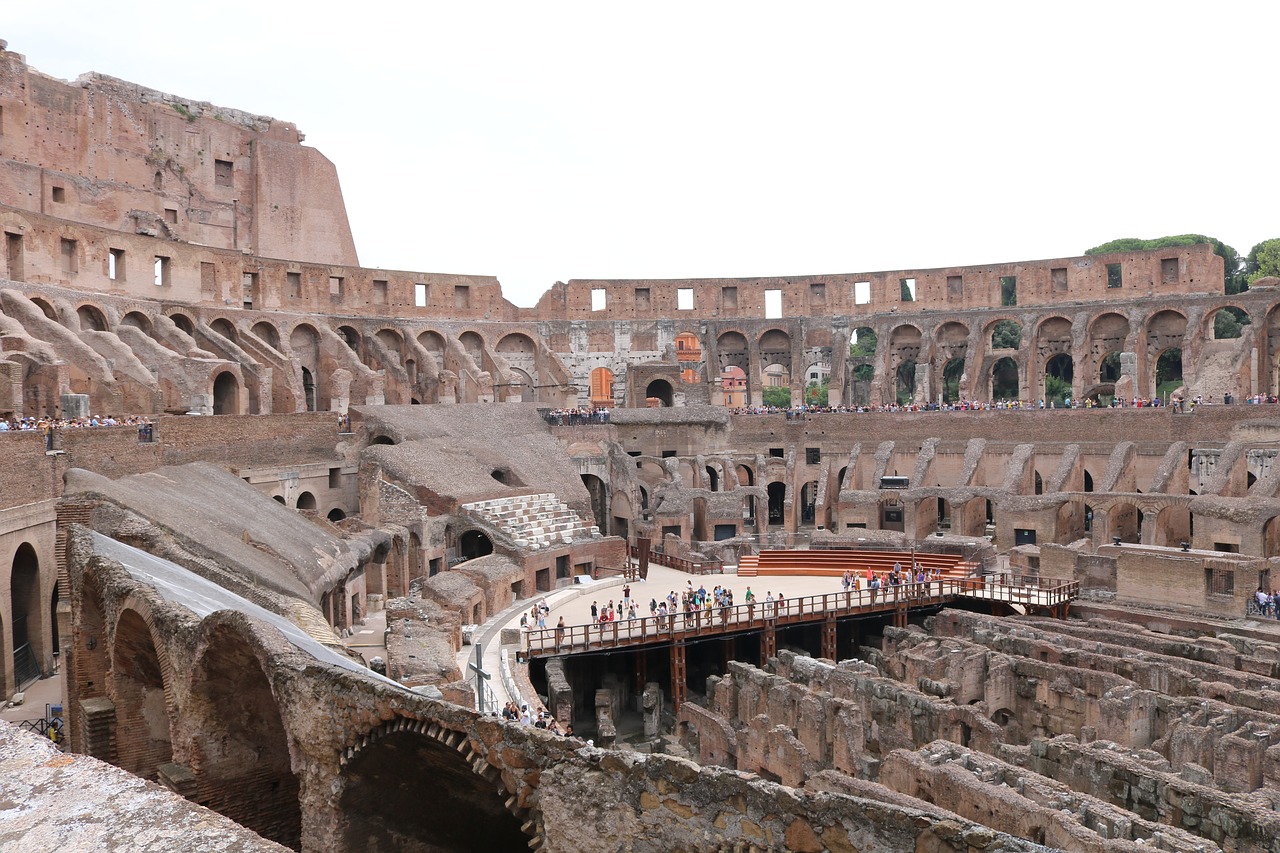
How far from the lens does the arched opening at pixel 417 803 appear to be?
9148mm

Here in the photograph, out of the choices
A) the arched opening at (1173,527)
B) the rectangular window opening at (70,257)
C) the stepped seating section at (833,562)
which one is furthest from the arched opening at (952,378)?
the rectangular window opening at (70,257)

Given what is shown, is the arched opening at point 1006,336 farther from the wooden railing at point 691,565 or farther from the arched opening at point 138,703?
the arched opening at point 138,703

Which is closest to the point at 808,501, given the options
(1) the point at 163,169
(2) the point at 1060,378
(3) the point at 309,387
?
(2) the point at 1060,378

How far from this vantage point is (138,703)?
13039 millimetres

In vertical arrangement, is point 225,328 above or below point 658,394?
above

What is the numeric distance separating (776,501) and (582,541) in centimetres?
1355

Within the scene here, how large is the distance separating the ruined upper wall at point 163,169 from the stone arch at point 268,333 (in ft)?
17.9

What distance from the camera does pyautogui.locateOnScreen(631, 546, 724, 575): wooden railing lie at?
1289 inches

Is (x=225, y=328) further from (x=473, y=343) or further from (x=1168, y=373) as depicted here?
(x=1168, y=373)

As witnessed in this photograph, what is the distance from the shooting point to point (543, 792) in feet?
24.8

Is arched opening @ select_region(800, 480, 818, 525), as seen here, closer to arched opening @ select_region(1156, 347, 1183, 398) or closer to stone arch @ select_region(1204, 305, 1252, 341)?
arched opening @ select_region(1156, 347, 1183, 398)

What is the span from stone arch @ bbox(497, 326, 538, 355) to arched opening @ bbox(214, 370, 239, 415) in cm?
1424

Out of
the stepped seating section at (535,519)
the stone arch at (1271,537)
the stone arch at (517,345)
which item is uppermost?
the stone arch at (517,345)

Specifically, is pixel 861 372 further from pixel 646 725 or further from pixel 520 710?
pixel 520 710
